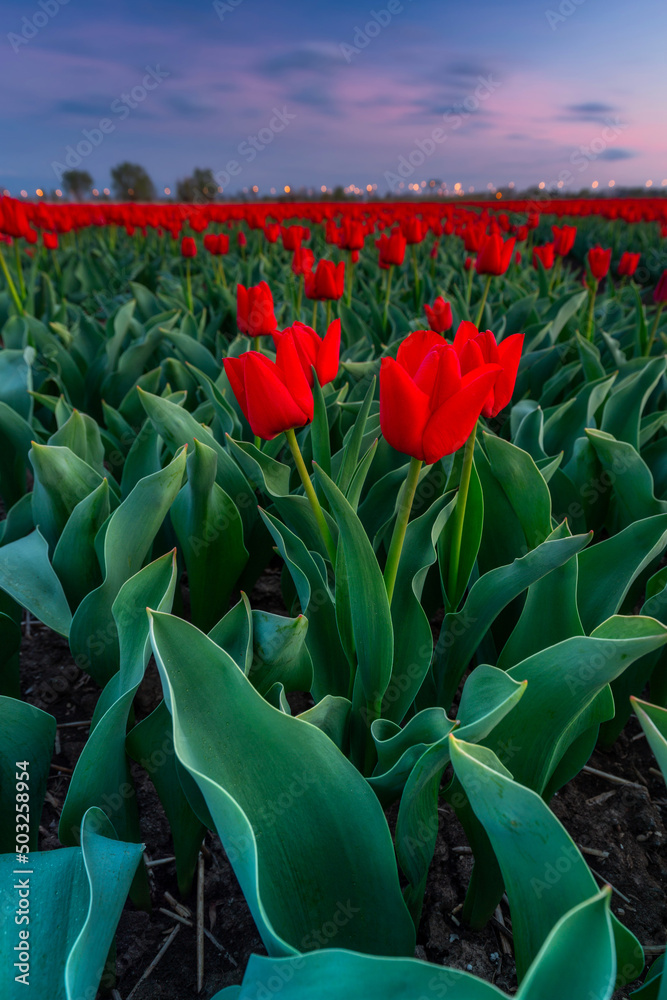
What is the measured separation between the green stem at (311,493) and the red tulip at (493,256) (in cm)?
161

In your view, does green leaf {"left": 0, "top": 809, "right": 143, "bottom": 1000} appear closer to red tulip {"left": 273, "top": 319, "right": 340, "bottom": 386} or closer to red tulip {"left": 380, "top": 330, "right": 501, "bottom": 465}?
red tulip {"left": 380, "top": 330, "right": 501, "bottom": 465}

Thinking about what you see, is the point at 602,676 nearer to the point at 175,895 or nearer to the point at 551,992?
the point at 551,992

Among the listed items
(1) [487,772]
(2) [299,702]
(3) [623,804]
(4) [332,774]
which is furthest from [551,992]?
(2) [299,702]

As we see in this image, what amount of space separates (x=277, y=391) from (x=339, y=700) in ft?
1.48

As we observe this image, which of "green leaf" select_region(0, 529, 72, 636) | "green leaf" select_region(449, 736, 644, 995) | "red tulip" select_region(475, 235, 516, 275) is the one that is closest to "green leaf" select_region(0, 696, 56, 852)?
"green leaf" select_region(0, 529, 72, 636)

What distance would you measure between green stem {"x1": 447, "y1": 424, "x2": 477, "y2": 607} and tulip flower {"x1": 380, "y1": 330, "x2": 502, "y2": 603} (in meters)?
0.18

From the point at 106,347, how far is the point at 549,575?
2.06 metres

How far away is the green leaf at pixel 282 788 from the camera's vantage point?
686 millimetres

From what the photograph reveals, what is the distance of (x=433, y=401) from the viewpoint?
0.77m

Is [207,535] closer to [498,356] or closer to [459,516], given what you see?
[459,516]

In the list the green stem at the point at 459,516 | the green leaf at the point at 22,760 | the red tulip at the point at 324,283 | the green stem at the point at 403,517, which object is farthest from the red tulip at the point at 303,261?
the green leaf at the point at 22,760

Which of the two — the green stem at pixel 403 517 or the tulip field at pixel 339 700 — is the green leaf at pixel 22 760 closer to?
the tulip field at pixel 339 700

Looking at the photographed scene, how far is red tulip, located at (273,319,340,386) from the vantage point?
3.37 ft

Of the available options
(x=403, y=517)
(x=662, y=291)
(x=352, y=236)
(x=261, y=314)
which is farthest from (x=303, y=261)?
(x=403, y=517)
